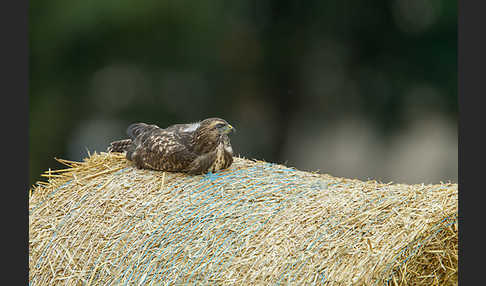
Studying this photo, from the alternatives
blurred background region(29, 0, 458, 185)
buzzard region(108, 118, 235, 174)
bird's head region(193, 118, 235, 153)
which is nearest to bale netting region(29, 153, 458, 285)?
buzzard region(108, 118, 235, 174)

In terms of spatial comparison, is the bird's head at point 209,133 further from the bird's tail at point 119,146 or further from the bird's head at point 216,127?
the bird's tail at point 119,146

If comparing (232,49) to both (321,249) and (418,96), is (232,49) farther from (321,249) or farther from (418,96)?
(321,249)

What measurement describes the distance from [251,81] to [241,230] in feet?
8.60

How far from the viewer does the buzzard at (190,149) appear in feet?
11.1

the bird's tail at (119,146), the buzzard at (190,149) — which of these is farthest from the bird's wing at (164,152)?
the bird's tail at (119,146)

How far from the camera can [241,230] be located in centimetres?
276

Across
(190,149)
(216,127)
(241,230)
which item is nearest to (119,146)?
(190,149)

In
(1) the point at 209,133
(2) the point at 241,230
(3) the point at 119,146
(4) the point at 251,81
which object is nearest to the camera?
(2) the point at 241,230

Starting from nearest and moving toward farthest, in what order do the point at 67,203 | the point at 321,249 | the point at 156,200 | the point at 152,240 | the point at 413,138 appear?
1. the point at 321,249
2. the point at 152,240
3. the point at 156,200
4. the point at 67,203
5. the point at 413,138

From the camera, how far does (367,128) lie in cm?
505

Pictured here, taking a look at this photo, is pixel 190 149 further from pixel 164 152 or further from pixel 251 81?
pixel 251 81

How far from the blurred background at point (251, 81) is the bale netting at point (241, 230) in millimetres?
1595

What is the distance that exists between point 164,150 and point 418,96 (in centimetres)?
265

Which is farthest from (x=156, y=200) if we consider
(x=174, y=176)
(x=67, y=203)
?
(x=67, y=203)
